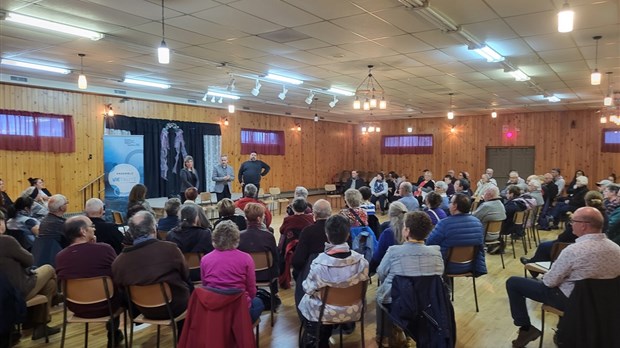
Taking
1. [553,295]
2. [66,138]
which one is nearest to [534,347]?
[553,295]

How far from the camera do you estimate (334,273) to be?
297 centimetres

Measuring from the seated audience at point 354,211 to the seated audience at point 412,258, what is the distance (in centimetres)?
118

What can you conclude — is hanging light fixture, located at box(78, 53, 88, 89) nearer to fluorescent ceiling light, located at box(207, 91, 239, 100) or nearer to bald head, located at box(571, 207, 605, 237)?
fluorescent ceiling light, located at box(207, 91, 239, 100)

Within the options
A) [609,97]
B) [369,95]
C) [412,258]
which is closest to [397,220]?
[412,258]

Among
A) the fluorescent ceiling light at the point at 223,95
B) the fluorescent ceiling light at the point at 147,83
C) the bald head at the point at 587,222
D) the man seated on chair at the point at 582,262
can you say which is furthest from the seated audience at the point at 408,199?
the fluorescent ceiling light at the point at 223,95

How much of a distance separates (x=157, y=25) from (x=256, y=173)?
5222 mm

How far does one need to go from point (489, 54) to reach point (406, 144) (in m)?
10.7

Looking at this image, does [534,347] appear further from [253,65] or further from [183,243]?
[253,65]

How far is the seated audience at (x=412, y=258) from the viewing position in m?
3.01

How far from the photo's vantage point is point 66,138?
9320mm

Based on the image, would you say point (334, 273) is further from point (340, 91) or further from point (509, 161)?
point (509, 161)

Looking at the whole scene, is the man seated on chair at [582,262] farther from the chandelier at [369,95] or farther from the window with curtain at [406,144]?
the window with curtain at [406,144]

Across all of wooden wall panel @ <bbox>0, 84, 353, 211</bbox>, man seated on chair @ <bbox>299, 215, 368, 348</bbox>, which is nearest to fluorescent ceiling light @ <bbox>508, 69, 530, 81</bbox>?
man seated on chair @ <bbox>299, 215, 368, 348</bbox>

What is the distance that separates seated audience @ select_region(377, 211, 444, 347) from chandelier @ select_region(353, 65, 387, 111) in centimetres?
423
